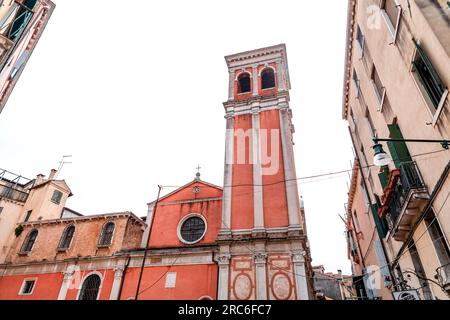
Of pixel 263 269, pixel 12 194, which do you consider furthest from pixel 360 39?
pixel 12 194

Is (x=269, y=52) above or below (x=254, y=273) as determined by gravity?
above

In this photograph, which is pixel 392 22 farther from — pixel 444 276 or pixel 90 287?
pixel 90 287

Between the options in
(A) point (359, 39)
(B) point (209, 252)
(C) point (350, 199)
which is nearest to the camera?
(A) point (359, 39)

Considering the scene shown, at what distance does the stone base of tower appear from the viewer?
1387 centimetres

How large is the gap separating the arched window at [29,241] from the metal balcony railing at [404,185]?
24599 millimetres

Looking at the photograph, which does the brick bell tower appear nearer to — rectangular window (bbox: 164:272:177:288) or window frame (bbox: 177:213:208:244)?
window frame (bbox: 177:213:208:244)

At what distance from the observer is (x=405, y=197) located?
770 centimetres

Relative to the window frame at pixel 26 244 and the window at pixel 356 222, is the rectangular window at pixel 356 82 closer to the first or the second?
the window at pixel 356 222

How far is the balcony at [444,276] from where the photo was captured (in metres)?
6.60
